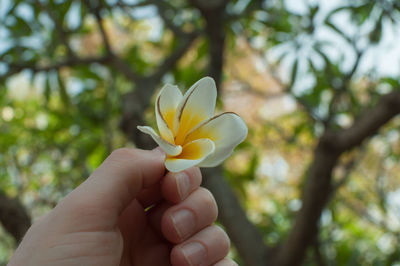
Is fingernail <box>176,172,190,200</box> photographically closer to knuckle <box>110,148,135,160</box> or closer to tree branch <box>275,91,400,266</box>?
knuckle <box>110,148,135,160</box>

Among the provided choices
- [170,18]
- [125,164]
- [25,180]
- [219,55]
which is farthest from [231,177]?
[125,164]

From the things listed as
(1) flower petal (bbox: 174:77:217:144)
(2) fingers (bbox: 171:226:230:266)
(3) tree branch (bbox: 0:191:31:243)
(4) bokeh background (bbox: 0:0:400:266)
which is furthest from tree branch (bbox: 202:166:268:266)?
(1) flower petal (bbox: 174:77:217:144)

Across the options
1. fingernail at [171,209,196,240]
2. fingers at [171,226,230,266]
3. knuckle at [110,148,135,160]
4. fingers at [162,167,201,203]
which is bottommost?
fingers at [171,226,230,266]

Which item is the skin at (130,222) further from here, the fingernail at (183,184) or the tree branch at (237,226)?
the tree branch at (237,226)

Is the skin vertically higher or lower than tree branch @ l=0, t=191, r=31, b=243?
higher

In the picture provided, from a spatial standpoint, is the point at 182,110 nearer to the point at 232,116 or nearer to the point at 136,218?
the point at 232,116

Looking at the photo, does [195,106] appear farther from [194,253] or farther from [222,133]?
[194,253]

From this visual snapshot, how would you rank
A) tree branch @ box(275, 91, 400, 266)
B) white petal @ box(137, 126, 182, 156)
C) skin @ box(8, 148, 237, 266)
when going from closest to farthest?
white petal @ box(137, 126, 182, 156), skin @ box(8, 148, 237, 266), tree branch @ box(275, 91, 400, 266)
